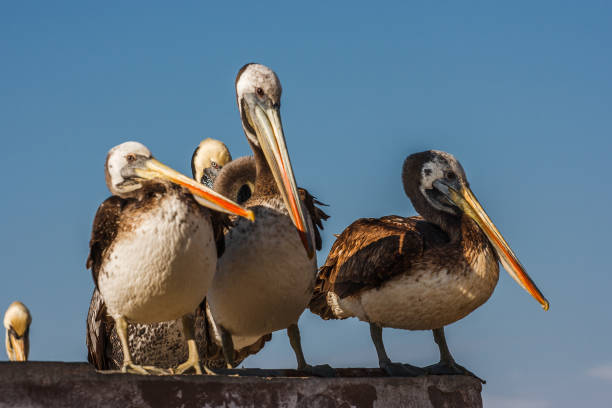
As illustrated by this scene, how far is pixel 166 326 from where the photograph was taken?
7.29 metres

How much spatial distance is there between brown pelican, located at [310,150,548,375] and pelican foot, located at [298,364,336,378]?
0.76 meters

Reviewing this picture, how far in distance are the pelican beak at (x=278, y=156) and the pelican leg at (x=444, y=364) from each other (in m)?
1.93

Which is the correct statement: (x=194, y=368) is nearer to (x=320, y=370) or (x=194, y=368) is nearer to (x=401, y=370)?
(x=320, y=370)

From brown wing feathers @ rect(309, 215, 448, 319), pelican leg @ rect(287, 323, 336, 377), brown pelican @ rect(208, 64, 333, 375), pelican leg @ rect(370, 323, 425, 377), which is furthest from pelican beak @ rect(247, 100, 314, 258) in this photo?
pelican leg @ rect(370, 323, 425, 377)

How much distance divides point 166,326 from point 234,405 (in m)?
2.59

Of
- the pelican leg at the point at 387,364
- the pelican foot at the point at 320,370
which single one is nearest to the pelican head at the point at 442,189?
the pelican leg at the point at 387,364

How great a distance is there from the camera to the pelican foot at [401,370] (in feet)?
21.8

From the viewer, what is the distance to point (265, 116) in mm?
6184

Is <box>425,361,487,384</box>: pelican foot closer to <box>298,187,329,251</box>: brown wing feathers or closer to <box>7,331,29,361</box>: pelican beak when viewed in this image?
<box>298,187,329,251</box>: brown wing feathers

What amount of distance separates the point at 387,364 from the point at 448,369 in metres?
0.57

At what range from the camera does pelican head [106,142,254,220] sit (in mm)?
5336

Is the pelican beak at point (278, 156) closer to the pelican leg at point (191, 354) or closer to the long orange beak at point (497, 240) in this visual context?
the pelican leg at point (191, 354)

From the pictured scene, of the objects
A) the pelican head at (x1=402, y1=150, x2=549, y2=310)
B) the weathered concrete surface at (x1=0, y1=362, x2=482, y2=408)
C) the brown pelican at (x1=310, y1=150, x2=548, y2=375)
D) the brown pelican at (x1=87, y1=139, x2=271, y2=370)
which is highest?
the pelican head at (x1=402, y1=150, x2=549, y2=310)

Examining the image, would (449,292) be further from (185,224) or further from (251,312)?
(185,224)
